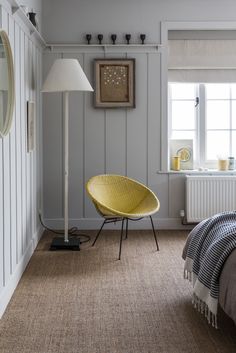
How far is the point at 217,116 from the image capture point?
6191 mm

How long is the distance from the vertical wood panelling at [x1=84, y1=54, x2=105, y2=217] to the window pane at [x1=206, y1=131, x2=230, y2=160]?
4.05ft

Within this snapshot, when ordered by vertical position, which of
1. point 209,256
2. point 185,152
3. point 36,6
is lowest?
point 209,256

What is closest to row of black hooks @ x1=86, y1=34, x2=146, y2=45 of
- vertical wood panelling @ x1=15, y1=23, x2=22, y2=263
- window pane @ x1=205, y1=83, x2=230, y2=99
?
window pane @ x1=205, y1=83, x2=230, y2=99

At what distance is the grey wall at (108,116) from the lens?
5.90 meters

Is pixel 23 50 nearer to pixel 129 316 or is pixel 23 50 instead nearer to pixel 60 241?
pixel 60 241

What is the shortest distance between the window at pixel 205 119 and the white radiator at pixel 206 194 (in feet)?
1.06

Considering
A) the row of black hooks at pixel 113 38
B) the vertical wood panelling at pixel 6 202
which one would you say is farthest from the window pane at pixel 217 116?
the vertical wood panelling at pixel 6 202

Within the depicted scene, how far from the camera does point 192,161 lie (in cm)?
613

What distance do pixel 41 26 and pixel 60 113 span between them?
3.13 ft

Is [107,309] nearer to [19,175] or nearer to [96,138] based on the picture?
[19,175]

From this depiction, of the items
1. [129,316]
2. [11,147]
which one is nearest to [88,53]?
[11,147]

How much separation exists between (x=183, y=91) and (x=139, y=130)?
0.71 m

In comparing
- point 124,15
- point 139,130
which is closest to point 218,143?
point 139,130

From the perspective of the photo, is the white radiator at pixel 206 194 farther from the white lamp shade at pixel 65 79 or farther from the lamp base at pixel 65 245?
the white lamp shade at pixel 65 79
